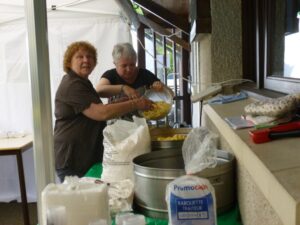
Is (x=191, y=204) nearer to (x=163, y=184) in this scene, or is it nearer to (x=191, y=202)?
(x=191, y=202)

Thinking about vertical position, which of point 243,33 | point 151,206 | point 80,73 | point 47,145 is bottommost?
point 151,206

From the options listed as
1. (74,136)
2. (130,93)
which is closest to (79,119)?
(74,136)

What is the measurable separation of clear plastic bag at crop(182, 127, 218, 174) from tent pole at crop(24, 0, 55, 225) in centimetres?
29

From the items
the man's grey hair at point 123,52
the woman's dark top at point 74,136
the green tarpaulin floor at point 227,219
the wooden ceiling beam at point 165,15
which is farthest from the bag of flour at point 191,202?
the wooden ceiling beam at point 165,15

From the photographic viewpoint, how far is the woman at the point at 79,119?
160 cm

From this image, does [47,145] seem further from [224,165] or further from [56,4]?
[56,4]

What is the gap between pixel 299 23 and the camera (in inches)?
34.6

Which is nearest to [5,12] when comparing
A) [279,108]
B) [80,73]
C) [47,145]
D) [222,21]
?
[80,73]

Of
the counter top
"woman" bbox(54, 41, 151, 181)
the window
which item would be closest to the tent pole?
the counter top

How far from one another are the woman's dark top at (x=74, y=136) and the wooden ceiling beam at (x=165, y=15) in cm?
163

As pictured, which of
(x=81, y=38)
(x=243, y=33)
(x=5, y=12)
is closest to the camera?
(x=243, y=33)

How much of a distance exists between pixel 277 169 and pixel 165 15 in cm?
309

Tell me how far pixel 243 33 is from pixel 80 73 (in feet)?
2.67

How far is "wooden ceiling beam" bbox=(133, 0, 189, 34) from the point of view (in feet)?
10.3
